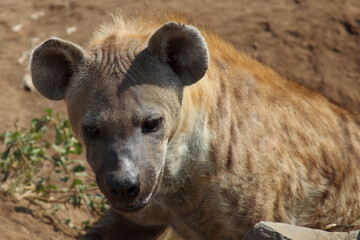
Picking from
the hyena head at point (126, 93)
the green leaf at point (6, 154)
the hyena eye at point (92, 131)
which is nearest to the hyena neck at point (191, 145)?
the hyena head at point (126, 93)

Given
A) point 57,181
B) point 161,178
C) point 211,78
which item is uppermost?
point 211,78

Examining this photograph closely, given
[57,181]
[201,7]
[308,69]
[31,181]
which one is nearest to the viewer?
[31,181]

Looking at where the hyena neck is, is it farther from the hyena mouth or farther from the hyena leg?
the hyena leg

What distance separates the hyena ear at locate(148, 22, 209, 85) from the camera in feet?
8.04

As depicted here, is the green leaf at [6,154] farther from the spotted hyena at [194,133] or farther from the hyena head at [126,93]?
the hyena head at [126,93]

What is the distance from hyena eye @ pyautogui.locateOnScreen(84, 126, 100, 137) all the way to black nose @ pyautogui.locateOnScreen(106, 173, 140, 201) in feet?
0.66

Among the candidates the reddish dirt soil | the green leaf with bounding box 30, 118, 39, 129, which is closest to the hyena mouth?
the green leaf with bounding box 30, 118, 39, 129

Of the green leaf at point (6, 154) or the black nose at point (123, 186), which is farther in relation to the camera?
the green leaf at point (6, 154)

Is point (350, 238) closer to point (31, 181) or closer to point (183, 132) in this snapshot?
point (183, 132)

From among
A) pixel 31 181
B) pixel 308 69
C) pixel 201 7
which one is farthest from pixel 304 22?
pixel 31 181

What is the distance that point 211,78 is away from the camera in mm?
2855

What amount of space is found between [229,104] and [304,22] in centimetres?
262

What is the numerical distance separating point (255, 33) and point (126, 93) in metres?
3.01

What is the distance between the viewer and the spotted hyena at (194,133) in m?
2.43
